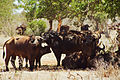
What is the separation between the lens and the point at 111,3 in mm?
11094

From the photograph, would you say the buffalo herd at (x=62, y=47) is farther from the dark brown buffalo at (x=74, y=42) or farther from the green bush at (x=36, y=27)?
the green bush at (x=36, y=27)

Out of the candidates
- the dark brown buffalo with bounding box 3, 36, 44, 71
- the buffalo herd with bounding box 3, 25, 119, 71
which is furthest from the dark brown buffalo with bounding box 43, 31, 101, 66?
the dark brown buffalo with bounding box 3, 36, 44, 71

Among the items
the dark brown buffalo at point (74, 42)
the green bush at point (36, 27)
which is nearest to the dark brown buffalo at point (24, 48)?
the dark brown buffalo at point (74, 42)

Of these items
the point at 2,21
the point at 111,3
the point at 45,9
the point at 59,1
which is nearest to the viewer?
the point at 111,3

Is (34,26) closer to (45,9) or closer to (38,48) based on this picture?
(45,9)

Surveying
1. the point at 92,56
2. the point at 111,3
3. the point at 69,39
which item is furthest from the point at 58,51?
the point at 111,3

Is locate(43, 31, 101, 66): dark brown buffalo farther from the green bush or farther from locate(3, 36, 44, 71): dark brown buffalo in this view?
the green bush

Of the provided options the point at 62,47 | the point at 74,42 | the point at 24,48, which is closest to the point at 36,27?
the point at 62,47

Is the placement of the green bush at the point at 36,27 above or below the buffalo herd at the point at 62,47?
above

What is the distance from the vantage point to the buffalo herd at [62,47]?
10.4 meters

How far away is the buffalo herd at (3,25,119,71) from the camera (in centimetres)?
1043

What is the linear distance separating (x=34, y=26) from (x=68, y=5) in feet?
87.0

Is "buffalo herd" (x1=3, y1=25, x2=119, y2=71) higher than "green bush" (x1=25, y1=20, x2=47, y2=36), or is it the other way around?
"green bush" (x1=25, y1=20, x2=47, y2=36)

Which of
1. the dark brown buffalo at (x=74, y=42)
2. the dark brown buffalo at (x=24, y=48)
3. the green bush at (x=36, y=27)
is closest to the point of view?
the dark brown buffalo at (x=24, y=48)
